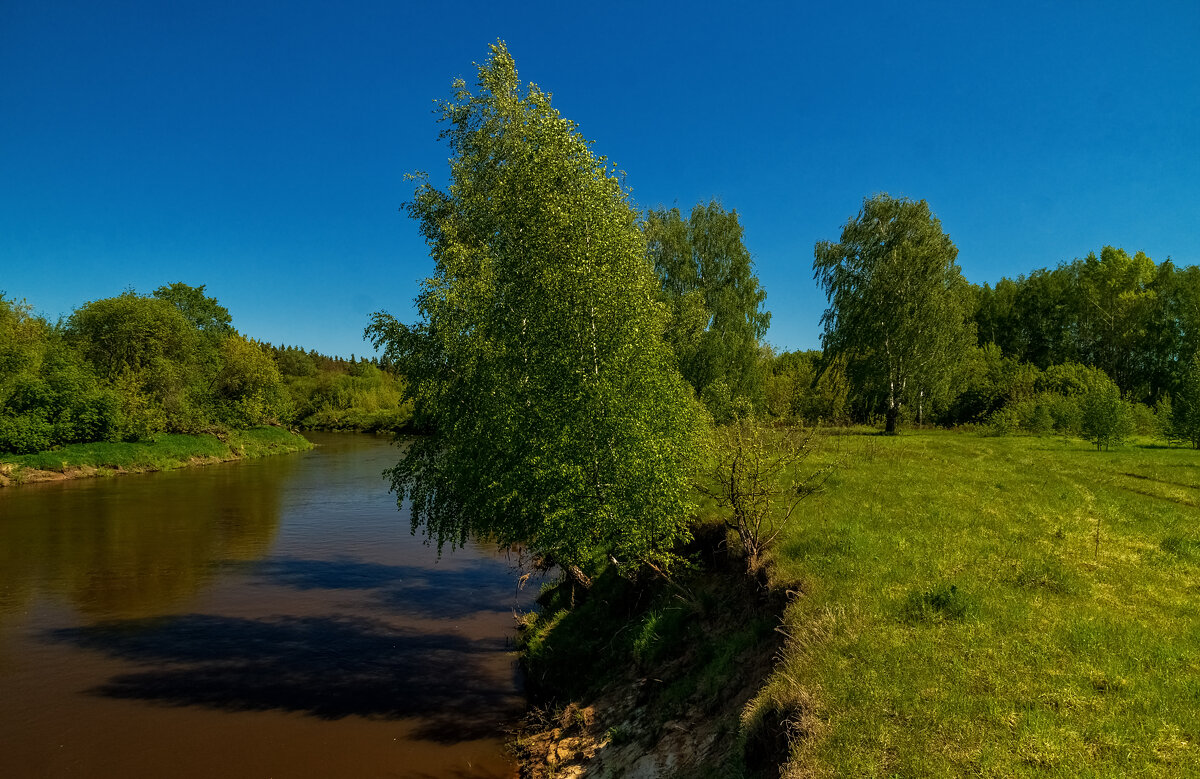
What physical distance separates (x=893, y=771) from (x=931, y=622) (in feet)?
12.8

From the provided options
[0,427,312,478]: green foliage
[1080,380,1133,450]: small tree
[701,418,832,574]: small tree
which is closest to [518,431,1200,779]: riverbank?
[701,418,832,574]: small tree

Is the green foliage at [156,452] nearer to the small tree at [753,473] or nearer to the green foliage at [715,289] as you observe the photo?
the green foliage at [715,289]

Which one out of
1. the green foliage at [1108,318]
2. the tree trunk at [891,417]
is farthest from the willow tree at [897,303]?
the green foliage at [1108,318]

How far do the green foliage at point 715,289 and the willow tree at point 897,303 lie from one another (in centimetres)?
641

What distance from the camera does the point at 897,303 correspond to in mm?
41344

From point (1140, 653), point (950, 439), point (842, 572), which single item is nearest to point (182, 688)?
point (842, 572)

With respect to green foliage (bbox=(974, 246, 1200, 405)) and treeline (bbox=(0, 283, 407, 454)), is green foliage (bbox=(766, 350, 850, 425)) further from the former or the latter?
treeline (bbox=(0, 283, 407, 454))

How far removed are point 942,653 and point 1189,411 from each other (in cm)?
3528

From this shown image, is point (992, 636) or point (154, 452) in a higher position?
point (992, 636)

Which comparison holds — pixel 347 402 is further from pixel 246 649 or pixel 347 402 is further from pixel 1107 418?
pixel 1107 418

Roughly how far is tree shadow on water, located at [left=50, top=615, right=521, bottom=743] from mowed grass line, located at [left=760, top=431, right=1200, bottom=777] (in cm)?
1113

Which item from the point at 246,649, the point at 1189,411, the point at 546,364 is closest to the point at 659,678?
the point at 546,364

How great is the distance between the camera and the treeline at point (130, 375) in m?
56.6

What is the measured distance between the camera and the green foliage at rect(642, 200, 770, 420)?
130 feet
